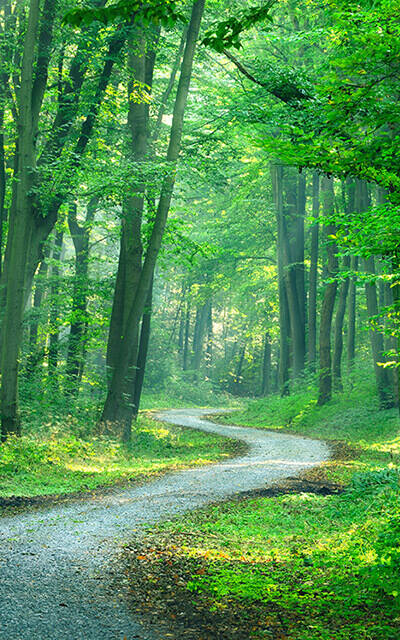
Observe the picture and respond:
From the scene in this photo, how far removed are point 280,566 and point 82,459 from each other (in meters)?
7.11

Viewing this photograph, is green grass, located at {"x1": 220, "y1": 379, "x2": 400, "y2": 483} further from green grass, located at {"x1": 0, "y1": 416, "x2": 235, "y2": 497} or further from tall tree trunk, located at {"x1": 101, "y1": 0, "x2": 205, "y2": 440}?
tall tree trunk, located at {"x1": 101, "y1": 0, "x2": 205, "y2": 440}

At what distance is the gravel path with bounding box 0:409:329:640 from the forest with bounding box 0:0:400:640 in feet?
0.11

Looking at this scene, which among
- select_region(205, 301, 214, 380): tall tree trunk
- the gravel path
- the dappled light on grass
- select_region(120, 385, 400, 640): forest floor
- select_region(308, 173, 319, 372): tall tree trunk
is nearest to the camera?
the gravel path

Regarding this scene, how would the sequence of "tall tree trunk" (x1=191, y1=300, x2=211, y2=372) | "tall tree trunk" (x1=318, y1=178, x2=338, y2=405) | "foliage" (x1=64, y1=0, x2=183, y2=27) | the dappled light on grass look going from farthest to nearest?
"tall tree trunk" (x1=191, y1=300, x2=211, y2=372) → "tall tree trunk" (x1=318, y1=178, x2=338, y2=405) → the dappled light on grass → "foliage" (x1=64, y1=0, x2=183, y2=27)

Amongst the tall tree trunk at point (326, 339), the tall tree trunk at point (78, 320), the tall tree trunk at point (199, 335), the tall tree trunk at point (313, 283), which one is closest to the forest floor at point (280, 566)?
the tall tree trunk at point (78, 320)

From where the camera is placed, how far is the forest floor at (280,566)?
4.29 m

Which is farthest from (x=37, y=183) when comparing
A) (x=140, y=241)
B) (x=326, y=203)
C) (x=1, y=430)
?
(x=326, y=203)

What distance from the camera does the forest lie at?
15.4ft

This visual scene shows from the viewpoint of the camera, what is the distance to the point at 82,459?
11.9 metres

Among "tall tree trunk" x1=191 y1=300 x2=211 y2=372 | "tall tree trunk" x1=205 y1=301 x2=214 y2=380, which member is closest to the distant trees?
"tall tree trunk" x1=191 y1=300 x2=211 y2=372

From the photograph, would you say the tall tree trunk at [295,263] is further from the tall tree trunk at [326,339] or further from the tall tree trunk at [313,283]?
the tall tree trunk at [326,339]

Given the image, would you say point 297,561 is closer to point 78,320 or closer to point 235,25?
point 235,25

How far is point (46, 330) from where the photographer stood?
62.1ft

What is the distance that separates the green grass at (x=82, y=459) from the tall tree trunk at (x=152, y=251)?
0.95m
